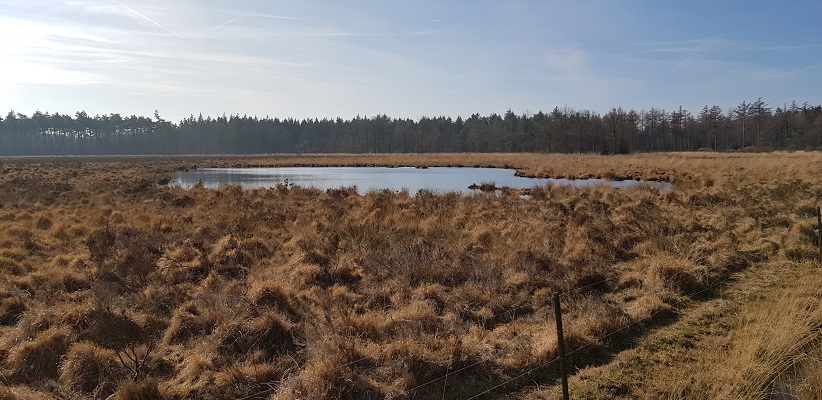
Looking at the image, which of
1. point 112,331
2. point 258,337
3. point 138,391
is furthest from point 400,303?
point 112,331

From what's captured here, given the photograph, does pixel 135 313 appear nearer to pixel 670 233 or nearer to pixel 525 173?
pixel 670 233

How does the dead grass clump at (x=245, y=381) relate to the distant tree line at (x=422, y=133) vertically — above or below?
below

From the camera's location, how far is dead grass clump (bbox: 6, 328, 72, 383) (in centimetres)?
538

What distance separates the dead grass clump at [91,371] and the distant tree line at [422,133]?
75500 millimetres

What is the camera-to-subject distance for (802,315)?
5.92 metres

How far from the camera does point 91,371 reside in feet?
17.3

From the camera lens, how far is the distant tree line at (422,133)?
3351 inches

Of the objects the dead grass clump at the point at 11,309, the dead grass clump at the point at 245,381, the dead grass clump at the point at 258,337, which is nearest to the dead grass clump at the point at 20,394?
the dead grass clump at the point at 245,381

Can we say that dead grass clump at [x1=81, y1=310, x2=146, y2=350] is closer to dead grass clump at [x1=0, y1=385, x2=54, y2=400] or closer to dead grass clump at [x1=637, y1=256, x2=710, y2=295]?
dead grass clump at [x1=0, y1=385, x2=54, y2=400]

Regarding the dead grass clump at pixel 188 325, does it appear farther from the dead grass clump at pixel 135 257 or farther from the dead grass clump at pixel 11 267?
the dead grass clump at pixel 11 267

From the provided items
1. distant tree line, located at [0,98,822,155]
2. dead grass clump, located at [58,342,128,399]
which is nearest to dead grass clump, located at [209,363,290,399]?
dead grass clump, located at [58,342,128,399]

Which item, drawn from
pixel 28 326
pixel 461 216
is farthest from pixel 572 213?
pixel 28 326

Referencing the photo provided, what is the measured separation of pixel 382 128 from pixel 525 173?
3824 inches

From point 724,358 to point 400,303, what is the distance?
401cm
